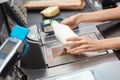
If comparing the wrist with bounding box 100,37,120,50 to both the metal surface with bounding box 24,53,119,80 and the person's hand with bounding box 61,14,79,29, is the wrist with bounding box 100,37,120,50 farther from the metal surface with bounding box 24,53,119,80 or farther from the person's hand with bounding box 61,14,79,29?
the person's hand with bounding box 61,14,79,29

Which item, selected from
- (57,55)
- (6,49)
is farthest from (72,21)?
(6,49)

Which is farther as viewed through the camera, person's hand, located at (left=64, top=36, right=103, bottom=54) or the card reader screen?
person's hand, located at (left=64, top=36, right=103, bottom=54)

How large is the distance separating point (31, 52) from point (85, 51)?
22 cm

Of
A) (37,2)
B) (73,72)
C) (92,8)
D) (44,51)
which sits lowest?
(73,72)

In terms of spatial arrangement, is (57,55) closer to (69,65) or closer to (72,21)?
(69,65)

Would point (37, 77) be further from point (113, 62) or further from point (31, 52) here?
point (113, 62)

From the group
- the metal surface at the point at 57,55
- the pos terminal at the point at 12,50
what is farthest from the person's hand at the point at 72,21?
the pos terminal at the point at 12,50

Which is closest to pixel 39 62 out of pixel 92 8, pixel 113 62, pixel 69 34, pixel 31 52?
pixel 31 52

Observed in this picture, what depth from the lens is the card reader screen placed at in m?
0.69

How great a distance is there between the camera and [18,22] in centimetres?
99

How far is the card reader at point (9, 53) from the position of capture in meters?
0.66

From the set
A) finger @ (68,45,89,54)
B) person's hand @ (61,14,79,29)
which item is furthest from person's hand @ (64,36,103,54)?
person's hand @ (61,14,79,29)

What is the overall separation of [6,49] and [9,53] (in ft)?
0.09

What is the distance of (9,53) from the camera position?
690 millimetres
